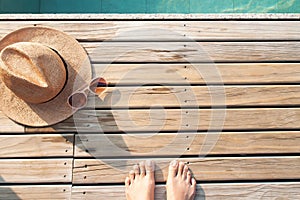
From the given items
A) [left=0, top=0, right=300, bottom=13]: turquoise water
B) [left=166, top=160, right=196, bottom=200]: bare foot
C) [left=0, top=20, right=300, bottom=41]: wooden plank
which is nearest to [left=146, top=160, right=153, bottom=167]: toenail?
[left=166, top=160, right=196, bottom=200]: bare foot

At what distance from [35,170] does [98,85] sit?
55 centimetres

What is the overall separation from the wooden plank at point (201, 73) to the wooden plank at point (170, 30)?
0.17 m

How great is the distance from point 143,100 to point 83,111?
0.33 m

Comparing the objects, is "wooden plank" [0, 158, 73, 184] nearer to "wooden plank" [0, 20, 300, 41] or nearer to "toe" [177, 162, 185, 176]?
"toe" [177, 162, 185, 176]

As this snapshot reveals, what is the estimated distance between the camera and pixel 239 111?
2.00 m

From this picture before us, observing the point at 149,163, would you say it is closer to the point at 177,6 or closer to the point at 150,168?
the point at 150,168

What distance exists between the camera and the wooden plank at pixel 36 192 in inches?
74.7

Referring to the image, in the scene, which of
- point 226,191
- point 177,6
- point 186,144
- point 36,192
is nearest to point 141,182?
point 186,144

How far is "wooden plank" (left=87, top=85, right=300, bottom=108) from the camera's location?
2014 mm

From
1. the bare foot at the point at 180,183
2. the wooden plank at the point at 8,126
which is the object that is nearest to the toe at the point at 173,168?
the bare foot at the point at 180,183

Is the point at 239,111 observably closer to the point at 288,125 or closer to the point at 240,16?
the point at 288,125

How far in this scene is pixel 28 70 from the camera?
5.72 feet

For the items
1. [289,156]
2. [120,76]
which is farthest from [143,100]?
[289,156]

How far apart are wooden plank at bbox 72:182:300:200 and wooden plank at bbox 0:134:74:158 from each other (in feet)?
0.71
